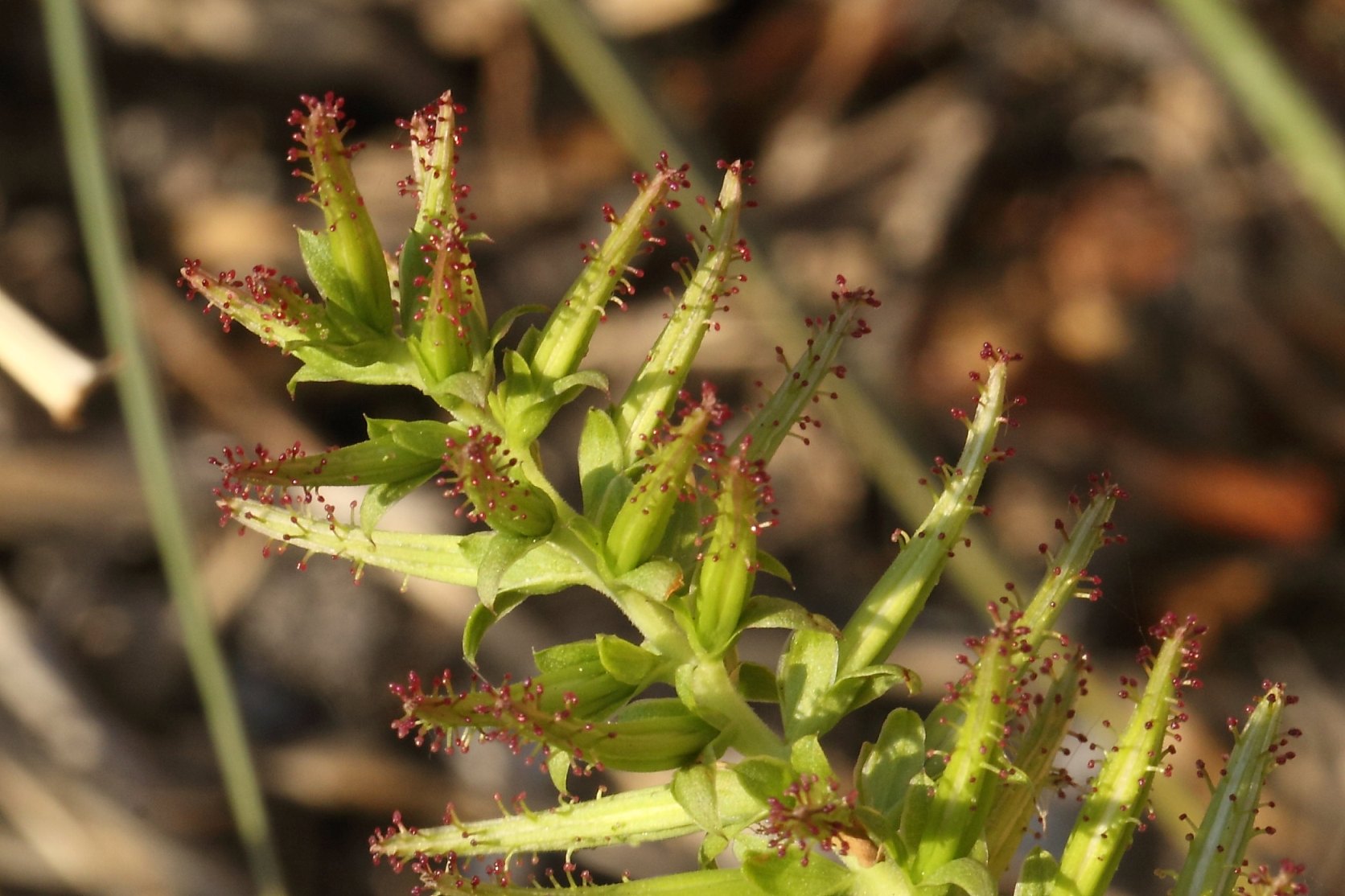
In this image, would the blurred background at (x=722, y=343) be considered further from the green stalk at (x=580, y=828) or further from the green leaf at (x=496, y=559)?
the green leaf at (x=496, y=559)

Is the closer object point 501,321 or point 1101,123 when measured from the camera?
point 501,321

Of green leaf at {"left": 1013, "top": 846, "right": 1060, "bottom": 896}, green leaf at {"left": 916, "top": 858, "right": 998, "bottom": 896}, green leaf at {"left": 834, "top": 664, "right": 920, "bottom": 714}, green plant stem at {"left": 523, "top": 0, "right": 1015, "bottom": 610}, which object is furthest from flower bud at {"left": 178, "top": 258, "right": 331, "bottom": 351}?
green plant stem at {"left": 523, "top": 0, "right": 1015, "bottom": 610}

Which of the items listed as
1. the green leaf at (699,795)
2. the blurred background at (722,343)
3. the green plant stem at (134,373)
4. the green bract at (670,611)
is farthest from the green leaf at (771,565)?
the blurred background at (722,343)

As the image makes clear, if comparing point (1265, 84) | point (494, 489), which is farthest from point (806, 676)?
point (1265, 84)

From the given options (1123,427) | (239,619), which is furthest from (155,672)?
(1123,427)

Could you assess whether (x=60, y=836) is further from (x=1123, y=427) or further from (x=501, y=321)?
(x=1123, y=427)

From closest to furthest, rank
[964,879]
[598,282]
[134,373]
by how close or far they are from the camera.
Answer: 1. [964,879]
2. [598,282]
3. [134,373]

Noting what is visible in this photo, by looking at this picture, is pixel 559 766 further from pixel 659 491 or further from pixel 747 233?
pixel 747 233
